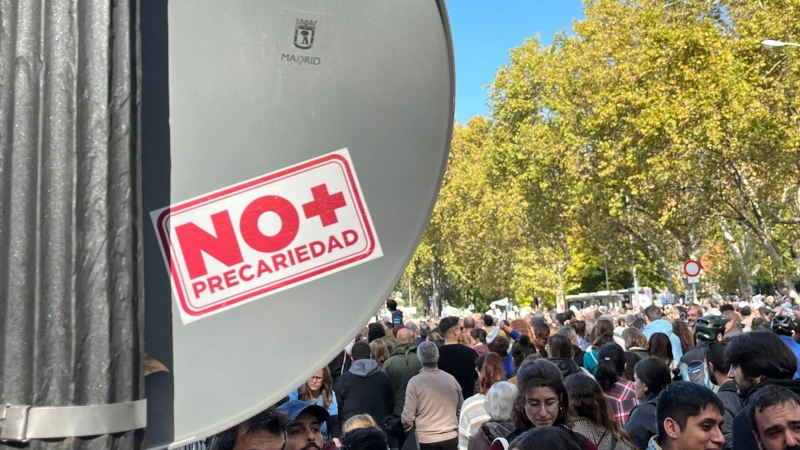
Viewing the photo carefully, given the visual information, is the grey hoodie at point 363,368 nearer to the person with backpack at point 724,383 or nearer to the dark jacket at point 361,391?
the dark jacket at point 361,391

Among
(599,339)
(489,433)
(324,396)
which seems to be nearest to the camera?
(489,433)

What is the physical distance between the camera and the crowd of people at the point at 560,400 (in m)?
3.54

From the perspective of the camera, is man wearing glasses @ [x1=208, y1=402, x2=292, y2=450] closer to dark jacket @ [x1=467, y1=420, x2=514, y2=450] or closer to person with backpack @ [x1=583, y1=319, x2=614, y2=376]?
dark jacket @ [x1=467, y1=420, x2=514, y2=450]

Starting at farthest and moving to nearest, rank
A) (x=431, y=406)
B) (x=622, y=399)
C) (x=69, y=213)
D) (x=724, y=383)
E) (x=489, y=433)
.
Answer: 1. (x=431, y=406)
2. (x=622, y=399)
3. (x=724, y=383)
4. (x=489, y=433)
5. (x=69, y=213)

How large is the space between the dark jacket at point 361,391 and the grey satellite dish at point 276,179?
6.99 meters

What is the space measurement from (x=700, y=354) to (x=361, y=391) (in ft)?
11.2

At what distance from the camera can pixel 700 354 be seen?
8.48 meters

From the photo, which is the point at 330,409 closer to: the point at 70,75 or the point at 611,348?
the point at 611,348

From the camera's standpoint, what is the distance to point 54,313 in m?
0.95

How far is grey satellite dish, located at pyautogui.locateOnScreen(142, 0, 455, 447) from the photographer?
1145 mm

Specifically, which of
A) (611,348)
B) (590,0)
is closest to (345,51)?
(611,348)

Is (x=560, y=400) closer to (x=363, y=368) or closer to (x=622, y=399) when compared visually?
(x=622, y=399)

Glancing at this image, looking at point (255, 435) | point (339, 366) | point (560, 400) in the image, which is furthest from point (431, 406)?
point (255, 435)

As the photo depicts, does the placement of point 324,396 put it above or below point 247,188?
below
